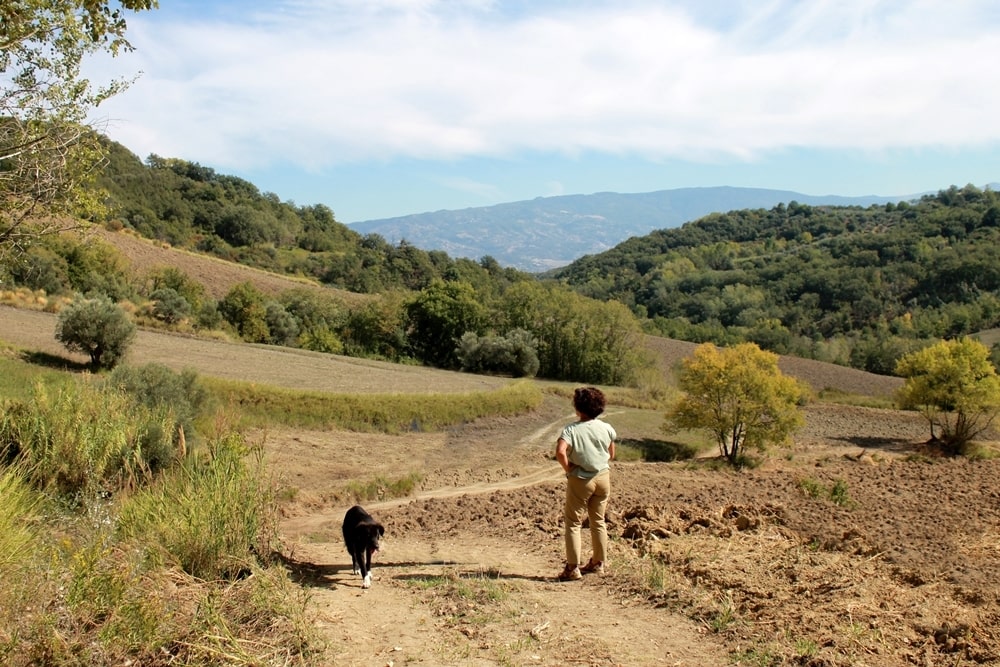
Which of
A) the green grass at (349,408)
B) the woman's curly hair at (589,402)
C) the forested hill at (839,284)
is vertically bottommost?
the green grass at (349,408)

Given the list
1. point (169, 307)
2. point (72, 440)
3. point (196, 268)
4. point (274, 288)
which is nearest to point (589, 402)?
Result: point (72, 440)

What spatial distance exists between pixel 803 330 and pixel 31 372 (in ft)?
287

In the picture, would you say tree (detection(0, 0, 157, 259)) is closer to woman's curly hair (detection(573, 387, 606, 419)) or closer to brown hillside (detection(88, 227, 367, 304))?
woman's curly hair (detection(573, 387, 606, 419))

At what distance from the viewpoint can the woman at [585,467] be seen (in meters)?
6.21

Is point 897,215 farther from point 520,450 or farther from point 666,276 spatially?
point 520,450

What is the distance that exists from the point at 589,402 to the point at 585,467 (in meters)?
0.57

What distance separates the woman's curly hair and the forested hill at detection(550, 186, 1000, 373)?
64.7 m

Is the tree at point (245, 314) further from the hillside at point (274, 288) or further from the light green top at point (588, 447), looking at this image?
the light green top at point (588, 447)

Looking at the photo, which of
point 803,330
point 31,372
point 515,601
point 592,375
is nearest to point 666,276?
point 803,330

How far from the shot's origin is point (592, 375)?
43469 mm

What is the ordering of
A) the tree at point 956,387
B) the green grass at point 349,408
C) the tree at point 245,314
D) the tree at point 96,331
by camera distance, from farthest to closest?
the tree at point 245,314
the tree at point 956,387
the green grass at point 349,408
the tree at point 96,331

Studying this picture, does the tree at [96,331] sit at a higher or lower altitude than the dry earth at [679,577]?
higher

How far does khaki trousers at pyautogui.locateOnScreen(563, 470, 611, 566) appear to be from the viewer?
6.33 m

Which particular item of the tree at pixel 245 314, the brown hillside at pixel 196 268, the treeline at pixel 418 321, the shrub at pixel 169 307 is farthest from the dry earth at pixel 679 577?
the brown hillside at pixel 196 268
